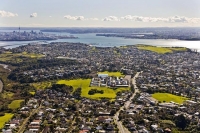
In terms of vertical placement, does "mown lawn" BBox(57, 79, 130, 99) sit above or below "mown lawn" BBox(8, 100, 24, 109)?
above

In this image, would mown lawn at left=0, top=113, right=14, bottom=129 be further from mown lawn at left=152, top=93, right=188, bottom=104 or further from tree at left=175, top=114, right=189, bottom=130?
mown lawn at left=152, top=93, right=188, bottom=104

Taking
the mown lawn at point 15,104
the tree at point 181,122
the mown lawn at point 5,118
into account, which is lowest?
the mown lawn at point 5,118

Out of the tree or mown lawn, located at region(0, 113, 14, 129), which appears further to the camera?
mown lawn, located at region(0, 113, 14, 129)

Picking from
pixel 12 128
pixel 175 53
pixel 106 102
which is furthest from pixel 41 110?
pixel 175 53

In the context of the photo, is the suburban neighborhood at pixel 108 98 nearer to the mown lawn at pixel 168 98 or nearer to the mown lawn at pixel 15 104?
the mown lawn at pixel 168 98

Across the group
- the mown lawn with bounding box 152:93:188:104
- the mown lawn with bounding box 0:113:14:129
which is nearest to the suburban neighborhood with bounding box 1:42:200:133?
the mown lawn with bounding box 152:93:188:104

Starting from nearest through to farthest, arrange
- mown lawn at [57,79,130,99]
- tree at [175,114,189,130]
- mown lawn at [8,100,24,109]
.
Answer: tree at [175,114,189,130] < mown lawn at [8,100,24,109] < mown lawn at [57,79,130,99]

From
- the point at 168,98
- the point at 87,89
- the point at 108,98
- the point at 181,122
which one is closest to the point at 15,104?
the point at 87,89

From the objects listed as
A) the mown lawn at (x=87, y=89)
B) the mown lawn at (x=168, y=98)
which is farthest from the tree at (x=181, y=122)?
the mown lawn at (x=87, y=89)

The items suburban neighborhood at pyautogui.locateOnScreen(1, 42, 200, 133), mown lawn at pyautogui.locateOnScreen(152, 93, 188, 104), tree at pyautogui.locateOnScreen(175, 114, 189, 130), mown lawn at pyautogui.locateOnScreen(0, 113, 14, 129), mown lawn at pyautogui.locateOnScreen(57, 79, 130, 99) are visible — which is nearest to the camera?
tree at pyautogui.locateOnScreen(175, 114, 189, 130)
